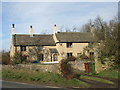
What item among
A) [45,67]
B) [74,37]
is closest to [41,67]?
[45,67]

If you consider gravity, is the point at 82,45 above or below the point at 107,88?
above

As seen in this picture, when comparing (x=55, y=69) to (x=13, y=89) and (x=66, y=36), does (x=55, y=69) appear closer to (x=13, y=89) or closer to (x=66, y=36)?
(x=13, y=89)

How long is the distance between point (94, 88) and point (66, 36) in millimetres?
29918

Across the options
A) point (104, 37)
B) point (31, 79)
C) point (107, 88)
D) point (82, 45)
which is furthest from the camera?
point (82, 45)

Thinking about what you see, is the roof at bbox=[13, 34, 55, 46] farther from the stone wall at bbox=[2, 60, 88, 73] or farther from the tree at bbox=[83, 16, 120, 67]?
the tree at bbox=[83, 16, 120, 67]

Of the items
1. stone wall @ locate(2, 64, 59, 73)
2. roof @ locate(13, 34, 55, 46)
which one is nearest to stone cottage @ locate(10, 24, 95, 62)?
roof @ locate(13, 34, 55, 46)

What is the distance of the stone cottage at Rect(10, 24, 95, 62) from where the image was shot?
43031mm

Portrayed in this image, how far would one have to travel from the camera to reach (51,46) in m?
44.7

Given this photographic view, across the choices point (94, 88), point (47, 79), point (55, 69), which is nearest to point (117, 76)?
point (94, 88)

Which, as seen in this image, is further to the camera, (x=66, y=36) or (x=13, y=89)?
(x=66, y=36)

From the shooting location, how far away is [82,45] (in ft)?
145

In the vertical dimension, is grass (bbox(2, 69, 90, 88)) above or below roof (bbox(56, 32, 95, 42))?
below

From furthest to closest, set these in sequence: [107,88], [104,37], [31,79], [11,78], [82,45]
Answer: [82,45], [104,37], [11,78], [31,79], [107,88]

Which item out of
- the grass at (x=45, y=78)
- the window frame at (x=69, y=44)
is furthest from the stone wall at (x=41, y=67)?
the window frame at (x=69, y=44)
